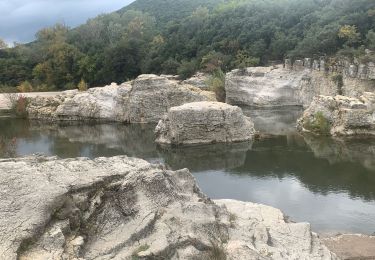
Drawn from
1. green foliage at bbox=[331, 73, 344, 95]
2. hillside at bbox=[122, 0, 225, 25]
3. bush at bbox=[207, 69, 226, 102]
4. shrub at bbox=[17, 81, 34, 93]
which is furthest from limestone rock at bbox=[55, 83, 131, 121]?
hillside at bbox=[122, 0, 225, 25]

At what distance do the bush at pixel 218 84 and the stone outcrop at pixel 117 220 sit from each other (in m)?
51.1

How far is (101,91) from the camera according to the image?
54.7m

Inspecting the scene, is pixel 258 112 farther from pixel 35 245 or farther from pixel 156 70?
pixel 35 245

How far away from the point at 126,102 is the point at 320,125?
20888mm

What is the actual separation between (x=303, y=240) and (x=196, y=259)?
14.7ft

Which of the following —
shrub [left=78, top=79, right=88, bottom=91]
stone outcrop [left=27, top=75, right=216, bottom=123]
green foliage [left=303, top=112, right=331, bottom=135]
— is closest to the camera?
green foliage [left=303, top=112, right=331, bottom=135]

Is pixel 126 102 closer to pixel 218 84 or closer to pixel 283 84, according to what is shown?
pixel 218 84

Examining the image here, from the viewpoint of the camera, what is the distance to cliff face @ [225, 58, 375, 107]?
52312 millimetres

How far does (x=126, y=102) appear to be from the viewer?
51938mm

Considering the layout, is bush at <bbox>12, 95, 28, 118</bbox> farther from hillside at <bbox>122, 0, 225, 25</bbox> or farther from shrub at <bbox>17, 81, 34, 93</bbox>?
hillside at <bbox>122, 0, 225, 25</bbox>

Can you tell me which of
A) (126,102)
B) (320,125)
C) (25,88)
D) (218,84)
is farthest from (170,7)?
(320,125)

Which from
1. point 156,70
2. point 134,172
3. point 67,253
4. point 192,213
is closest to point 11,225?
point 67,253

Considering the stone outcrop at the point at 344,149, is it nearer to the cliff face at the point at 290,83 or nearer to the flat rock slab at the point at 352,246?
the flat rock slab at the point at 352,246

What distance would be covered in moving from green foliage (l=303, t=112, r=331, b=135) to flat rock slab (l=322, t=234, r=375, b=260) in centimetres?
2077
